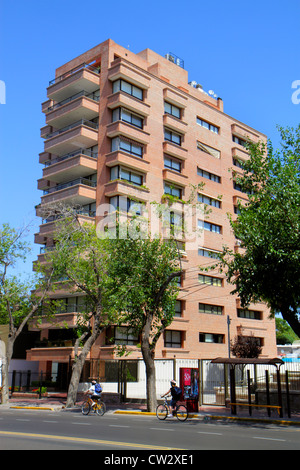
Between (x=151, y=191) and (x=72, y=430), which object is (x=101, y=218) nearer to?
(x=151, y=191)

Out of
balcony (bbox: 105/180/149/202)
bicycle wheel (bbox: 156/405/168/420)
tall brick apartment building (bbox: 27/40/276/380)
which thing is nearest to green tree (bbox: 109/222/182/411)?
bicycle wheel (bbox: 156/405/168/420)

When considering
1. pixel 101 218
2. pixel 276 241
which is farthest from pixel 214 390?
pixel 101 218

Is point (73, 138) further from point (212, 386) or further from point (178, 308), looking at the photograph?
point (212, 386)

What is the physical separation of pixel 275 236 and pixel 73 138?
84.8 ft

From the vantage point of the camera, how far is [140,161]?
135 feet

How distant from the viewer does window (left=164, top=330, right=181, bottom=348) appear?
40156mm

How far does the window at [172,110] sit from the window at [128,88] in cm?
362

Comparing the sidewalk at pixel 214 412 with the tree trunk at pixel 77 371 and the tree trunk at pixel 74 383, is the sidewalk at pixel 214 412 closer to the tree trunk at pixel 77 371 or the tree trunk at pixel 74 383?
the tree trunk at pixel 74 383

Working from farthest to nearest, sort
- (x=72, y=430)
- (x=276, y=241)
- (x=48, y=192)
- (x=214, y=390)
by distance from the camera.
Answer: (x=48, y=192) → (x=214, y=390) → (x=276, y=241) → (x=72, y=430)

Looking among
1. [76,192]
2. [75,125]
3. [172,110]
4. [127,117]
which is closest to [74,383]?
[76,192]

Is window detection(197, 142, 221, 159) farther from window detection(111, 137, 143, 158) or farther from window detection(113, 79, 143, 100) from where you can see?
window detection(111, 137, 143, 158)

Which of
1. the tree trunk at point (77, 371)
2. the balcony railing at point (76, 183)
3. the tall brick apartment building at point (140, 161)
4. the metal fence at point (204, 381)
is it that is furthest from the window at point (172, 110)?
the tree trunk at point (77, 371)

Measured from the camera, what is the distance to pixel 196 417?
20.9 metres

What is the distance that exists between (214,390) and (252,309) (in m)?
25.4
